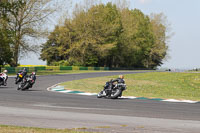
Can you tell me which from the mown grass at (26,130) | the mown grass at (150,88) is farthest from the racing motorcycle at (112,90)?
the mown grass at (26,130)

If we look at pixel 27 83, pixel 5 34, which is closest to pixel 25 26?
pixel 5 34

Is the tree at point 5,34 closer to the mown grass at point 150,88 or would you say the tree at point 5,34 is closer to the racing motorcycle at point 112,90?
the mown grass at point 150,88

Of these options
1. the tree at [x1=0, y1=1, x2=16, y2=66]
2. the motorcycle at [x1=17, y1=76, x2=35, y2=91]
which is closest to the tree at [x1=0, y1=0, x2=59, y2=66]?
the tree at [x1=0, y1=1, x2=16, y2=66]

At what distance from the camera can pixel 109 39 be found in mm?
89688

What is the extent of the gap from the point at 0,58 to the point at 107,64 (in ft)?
153

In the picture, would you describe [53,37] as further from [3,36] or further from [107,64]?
[3,36]

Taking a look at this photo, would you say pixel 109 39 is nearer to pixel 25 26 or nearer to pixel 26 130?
pixel 25 26

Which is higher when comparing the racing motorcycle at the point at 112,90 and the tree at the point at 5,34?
the tree at the point at 5,34

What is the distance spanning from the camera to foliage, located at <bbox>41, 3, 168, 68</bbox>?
276ft

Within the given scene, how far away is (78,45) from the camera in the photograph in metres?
82.6

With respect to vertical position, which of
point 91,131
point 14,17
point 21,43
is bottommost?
point 91,131

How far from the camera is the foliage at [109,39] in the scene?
84.2m

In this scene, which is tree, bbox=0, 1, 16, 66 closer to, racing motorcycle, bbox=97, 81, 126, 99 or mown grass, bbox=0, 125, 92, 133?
racing motorcycle, bbox=97, 81, 126, 99

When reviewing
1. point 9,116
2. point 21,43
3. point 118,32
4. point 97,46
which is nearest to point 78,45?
point 97,46
